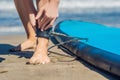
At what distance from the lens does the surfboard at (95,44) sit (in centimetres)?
286

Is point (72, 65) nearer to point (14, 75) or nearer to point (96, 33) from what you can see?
point (14, 75)

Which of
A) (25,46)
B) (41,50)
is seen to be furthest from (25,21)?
(41,50)

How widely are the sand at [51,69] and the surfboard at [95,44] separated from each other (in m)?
0.06

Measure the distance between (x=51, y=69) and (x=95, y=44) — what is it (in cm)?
50

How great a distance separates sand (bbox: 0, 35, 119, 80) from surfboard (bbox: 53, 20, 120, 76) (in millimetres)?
57

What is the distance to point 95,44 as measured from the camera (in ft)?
10.7

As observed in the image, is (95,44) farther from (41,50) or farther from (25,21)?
(25,21)

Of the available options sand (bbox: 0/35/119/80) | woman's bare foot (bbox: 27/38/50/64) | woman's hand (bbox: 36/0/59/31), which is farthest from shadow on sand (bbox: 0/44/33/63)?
woman's hand (bbox: 36/0/59/31)

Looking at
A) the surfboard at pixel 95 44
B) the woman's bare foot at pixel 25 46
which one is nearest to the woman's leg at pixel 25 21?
the woman's bare foot at pixel 25 46

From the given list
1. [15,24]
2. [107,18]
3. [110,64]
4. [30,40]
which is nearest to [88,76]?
[110,64]

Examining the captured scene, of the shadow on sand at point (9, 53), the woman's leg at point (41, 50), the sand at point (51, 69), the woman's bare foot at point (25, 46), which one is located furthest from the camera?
the woman's bare foot at point (25, 46)

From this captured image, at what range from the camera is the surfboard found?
9.37ft

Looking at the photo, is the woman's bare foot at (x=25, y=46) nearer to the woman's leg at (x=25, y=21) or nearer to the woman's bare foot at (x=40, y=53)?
the woman's leg at (x=25, y=21)

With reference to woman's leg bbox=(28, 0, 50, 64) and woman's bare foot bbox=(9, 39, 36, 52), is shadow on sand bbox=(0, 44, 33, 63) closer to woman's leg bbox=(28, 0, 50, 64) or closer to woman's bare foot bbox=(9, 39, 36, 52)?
woman's bare foot bbox=(9, 39, 36, 52)
